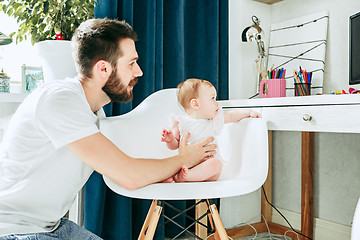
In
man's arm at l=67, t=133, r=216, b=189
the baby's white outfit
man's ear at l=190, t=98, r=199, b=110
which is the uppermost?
man's ear at l=190, t=98, r=199, b=110

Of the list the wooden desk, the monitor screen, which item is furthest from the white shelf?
the monitor screen

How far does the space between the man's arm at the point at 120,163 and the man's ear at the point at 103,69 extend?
0.24 metres

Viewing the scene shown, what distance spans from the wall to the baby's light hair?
2.89 feet

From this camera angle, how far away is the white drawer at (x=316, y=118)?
122 cm

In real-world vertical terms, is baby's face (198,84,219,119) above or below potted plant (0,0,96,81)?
below

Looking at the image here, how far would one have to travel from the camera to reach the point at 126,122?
146cm

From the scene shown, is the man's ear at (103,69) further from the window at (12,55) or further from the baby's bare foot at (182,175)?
the window at (12,55)

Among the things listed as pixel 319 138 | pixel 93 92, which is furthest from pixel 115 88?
pixel 319 138

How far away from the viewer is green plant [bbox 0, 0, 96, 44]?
160 centimetres

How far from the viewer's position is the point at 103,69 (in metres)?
1.15

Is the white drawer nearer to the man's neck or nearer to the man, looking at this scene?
the man

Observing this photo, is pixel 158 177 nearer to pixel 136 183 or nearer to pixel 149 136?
pixel 136 183

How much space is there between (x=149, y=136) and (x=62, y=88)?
23.1 inches

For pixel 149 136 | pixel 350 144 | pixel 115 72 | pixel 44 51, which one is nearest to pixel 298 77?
pixel 350 144
